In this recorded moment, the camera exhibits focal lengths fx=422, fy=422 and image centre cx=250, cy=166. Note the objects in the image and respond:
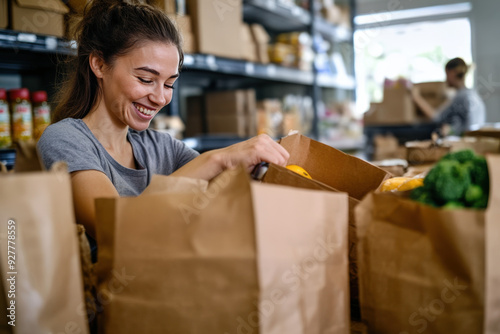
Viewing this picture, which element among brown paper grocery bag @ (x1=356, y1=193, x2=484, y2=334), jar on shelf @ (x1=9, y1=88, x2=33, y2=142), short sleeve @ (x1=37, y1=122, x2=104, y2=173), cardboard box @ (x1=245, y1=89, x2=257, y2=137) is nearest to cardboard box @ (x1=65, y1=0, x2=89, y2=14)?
jar on shelf @ (x1=9, y1=88, x2=33, y2=142)

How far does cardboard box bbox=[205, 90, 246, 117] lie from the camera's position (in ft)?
9.61

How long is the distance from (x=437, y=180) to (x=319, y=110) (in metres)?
3.74

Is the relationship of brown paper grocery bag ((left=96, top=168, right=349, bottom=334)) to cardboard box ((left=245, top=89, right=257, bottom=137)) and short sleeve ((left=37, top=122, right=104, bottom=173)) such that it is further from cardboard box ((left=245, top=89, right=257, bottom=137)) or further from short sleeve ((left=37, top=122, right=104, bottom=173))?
cardboard box ((left=245, top=89, right=257, bottom=137))

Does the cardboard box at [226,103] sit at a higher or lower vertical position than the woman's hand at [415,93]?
lower

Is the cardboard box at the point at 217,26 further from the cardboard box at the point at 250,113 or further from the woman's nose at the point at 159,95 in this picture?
the woman's nose at the point at 159,95

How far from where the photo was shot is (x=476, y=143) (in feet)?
4.12

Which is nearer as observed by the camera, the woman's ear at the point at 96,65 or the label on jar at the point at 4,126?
the woman's ear at the point at 96,65

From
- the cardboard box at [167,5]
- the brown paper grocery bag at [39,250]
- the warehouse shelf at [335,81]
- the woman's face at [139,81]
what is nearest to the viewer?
the brown paper grocery bag at [39,250]

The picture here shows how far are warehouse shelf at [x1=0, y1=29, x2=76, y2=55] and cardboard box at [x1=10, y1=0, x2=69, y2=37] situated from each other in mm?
19

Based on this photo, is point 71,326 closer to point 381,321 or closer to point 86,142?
point 381,321

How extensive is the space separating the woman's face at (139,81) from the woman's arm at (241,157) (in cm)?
31

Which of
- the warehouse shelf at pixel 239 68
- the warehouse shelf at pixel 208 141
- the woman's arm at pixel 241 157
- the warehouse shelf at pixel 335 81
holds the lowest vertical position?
the woman's arm at pixel 241 157

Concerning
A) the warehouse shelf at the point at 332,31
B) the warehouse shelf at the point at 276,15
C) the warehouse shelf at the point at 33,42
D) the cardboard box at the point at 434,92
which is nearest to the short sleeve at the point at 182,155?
the warehouse shelf at the point at 33,42

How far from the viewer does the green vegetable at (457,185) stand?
0.56 m
